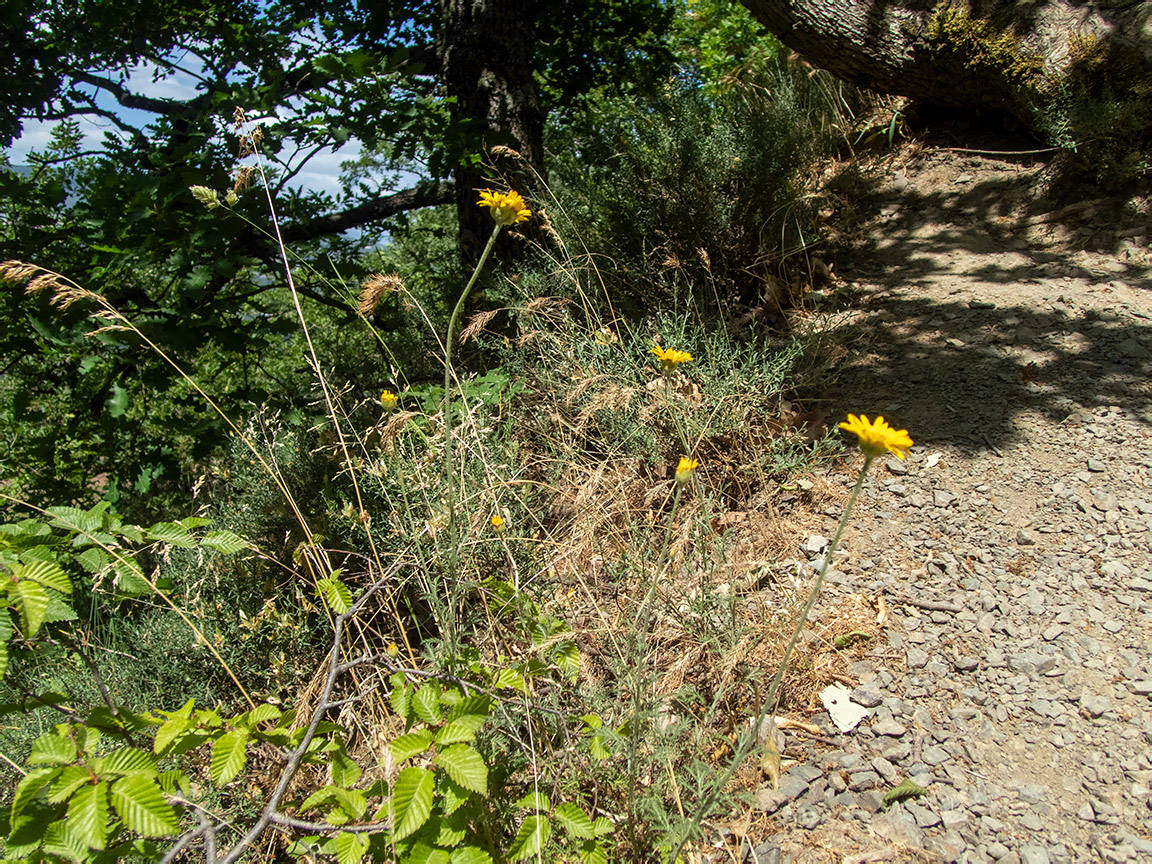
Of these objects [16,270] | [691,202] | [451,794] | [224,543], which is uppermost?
[16,270]

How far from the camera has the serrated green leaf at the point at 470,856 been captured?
4.15 ft

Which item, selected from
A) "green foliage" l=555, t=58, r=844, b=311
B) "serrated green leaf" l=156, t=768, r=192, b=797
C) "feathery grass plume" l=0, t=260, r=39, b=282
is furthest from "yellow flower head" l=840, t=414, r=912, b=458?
"green foliage" l=555, t=58, r=844, b=311

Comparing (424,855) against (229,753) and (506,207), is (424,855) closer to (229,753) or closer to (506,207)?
(229,753)

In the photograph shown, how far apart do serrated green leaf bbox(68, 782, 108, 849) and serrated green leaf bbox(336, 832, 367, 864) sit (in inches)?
14.4

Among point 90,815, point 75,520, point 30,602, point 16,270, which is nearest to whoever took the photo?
point 90,815

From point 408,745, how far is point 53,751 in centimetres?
61

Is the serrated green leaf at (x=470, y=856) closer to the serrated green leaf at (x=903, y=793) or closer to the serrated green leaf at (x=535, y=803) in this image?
the serrated green leaf at (x=535, y=803)

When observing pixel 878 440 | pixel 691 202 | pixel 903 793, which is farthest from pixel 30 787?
pixel 691 202

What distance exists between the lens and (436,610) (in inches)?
66.2

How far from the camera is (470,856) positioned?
1.27 metres

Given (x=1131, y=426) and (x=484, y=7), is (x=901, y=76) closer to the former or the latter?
(x=484, y=7)

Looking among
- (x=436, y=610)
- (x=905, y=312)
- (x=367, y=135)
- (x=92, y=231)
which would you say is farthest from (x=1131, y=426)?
(x=92, y=231)

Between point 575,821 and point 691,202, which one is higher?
point 691,202

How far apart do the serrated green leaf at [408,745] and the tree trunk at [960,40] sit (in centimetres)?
434
